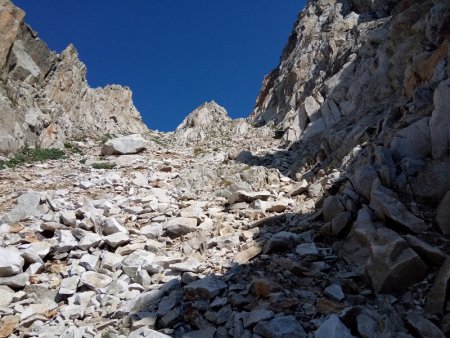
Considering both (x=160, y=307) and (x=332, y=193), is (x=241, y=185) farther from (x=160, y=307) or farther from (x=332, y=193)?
(x=160, y=307)

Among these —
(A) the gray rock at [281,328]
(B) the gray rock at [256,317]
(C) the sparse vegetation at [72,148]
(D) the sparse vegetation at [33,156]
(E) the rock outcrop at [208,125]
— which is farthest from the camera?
(E) the rock outcrop at [208,125]

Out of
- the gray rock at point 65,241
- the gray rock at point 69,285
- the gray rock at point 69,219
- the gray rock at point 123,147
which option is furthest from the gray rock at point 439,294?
the gray rock at point 123,147

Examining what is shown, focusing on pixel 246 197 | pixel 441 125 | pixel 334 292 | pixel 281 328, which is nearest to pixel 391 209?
pixel 334 292

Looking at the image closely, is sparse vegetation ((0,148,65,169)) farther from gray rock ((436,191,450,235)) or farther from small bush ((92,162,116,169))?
gray rock ((436,191,450,235))

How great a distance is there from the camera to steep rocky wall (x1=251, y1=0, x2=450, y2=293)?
6527mm

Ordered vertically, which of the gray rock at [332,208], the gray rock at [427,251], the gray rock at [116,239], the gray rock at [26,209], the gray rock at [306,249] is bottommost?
the gray rock at [427,251]

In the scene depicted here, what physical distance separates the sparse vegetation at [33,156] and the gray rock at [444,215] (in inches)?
684

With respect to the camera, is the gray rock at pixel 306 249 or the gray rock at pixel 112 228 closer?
the gray rock at pixel 306 249

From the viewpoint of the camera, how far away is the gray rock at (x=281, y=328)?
4.92 meters

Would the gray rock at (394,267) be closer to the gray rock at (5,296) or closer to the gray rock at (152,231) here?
the gray rock at (152,231)

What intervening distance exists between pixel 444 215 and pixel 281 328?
3.71m

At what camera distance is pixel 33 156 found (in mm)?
19453

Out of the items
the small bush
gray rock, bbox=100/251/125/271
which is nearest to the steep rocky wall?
gray rock, bbox=100/251/125/271

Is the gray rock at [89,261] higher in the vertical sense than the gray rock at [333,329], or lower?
higher
